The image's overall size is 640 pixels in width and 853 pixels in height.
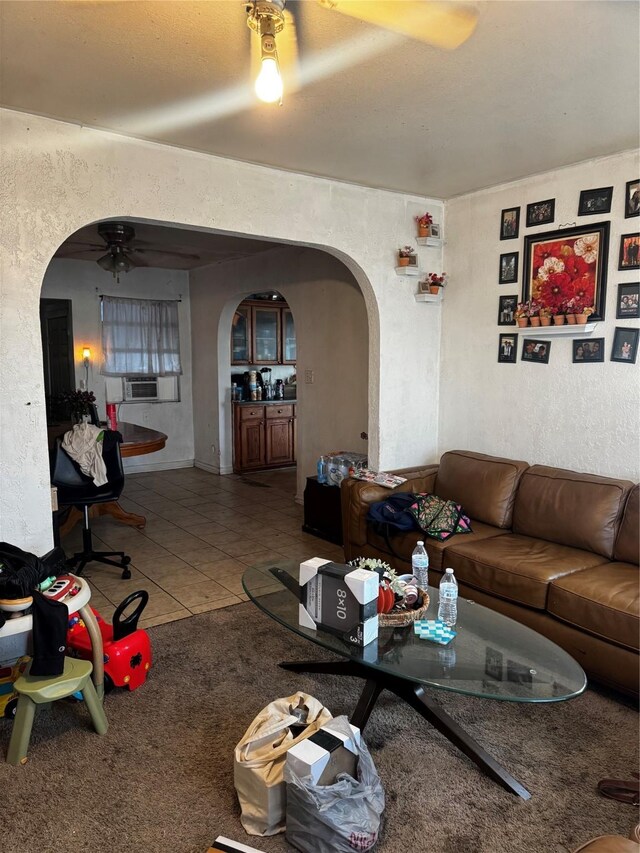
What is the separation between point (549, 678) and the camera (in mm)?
1960

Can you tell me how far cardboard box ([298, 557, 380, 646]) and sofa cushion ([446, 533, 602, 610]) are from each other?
0.94 m

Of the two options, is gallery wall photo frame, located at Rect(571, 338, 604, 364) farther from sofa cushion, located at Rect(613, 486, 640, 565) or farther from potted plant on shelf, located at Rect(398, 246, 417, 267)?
potted plant on shelf, located at Rect(398, 246, 417, 267)

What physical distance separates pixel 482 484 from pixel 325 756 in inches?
86.6

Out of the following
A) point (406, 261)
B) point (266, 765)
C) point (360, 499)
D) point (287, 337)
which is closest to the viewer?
point (266, 765)

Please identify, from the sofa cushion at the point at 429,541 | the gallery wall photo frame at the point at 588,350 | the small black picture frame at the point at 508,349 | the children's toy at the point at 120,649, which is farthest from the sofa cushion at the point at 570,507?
the children's toy at the point at 120,649

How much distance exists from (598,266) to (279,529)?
10.2ft

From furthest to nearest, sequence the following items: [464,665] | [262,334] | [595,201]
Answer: [262,334] → [595,201] → [464,665]

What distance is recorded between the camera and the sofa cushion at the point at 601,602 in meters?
2.39

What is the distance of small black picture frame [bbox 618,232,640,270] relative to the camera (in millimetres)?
3164

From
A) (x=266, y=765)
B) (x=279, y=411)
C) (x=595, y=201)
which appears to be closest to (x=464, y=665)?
(x=266, y=765)

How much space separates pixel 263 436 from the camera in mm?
7445

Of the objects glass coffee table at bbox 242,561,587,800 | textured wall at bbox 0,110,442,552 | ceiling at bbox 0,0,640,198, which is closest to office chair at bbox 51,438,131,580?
textured wall at bbox 0,110,442,552

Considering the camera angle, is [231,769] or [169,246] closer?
[231,769]

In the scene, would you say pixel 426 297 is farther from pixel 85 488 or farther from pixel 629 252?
pixel 85 488
